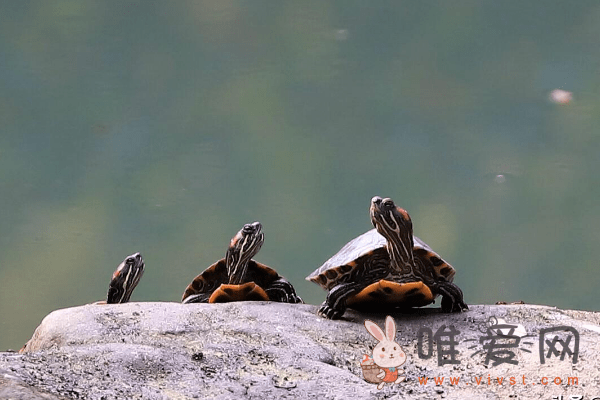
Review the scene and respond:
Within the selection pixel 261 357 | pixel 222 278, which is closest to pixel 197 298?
pixel 222 278

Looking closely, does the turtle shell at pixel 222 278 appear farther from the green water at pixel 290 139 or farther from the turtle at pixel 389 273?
the green water at pixel 290 139

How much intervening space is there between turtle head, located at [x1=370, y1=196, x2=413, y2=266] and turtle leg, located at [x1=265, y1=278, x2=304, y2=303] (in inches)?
44.9

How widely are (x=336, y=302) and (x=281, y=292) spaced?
1117mm

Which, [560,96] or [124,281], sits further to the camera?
[560,96]

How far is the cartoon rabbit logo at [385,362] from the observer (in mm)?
1680

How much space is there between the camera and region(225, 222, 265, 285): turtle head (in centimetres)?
338

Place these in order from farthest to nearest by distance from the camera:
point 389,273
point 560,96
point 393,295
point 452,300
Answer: point 560,96 < point 389,273 < point 452,300 < point 393,295

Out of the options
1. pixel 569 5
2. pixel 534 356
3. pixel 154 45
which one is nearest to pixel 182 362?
pixel 534 356

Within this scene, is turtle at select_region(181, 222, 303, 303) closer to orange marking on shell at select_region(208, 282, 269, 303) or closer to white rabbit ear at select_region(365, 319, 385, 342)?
orange marking on shell at select_region(208, 282, 269, 303)

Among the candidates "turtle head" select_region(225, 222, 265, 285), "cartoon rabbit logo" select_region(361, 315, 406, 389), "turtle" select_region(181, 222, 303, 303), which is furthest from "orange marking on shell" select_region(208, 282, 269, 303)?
"cartoon rabbit logo" select_region(361, 315, 406, 389)

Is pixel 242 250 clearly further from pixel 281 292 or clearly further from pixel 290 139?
pixel 290 139

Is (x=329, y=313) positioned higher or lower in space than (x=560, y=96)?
lower

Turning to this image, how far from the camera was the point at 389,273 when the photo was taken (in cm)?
272

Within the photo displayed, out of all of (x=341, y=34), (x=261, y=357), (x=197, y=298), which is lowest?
(x=261, y=357)
